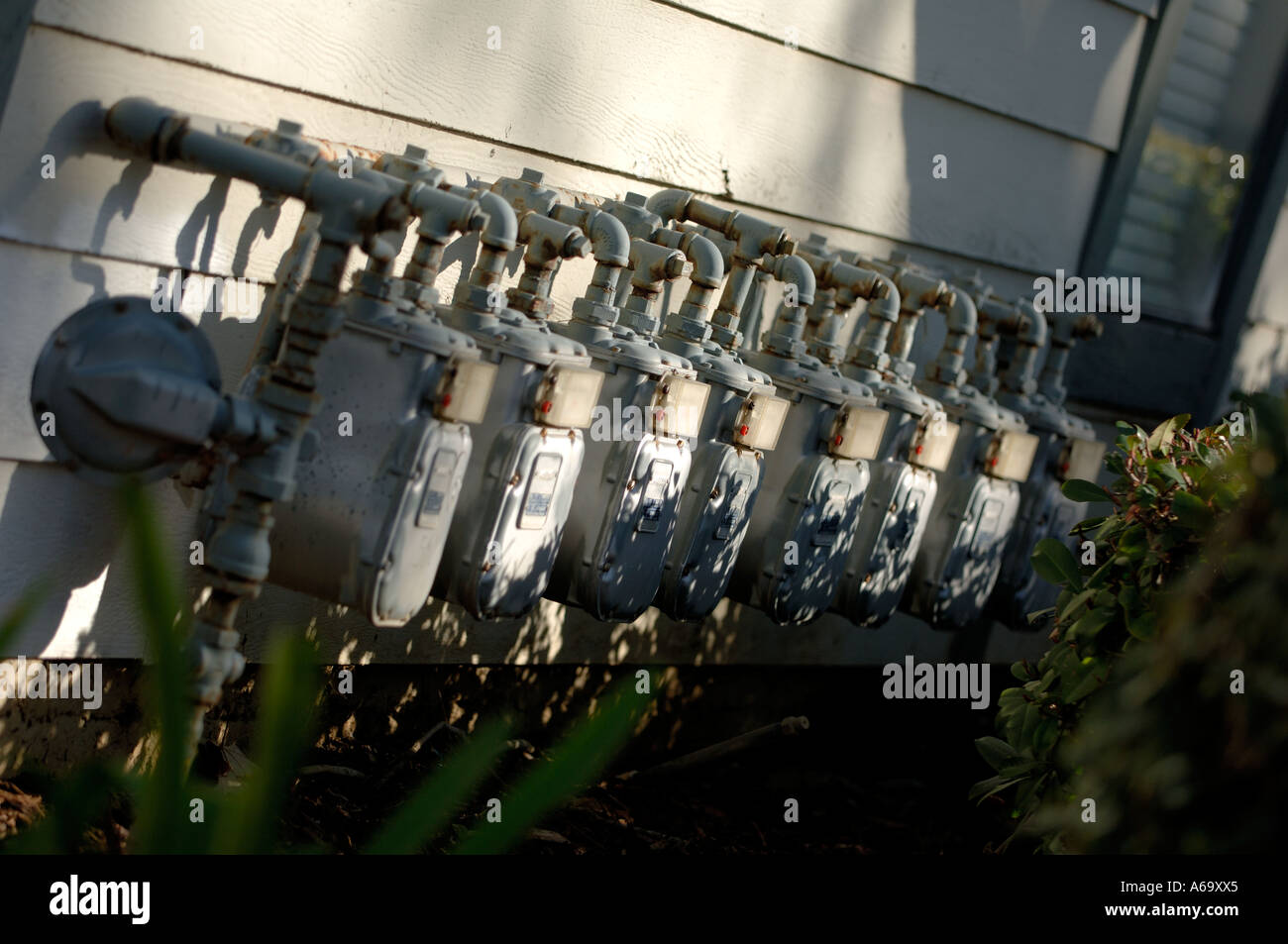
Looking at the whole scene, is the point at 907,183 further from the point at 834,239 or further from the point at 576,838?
the point at 576,838

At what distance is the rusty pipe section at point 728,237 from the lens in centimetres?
333

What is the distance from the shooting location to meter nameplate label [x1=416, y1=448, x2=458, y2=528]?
103 inches

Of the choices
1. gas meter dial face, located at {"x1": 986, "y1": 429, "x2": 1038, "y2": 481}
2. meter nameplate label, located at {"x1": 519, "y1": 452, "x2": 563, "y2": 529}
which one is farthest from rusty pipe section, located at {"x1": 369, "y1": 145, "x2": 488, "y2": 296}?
gas meter dial face, located at {"x1": 986, "y1": 429, "x2": 1038, "y2": 481}

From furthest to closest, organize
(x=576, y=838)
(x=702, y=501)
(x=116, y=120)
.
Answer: (x=576, y=838) < (x=702, y=501) < (x=116, y=120)

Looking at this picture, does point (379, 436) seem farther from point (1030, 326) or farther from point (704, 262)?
point (1030, 326)

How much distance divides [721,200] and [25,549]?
193cm

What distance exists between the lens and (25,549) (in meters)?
2.64

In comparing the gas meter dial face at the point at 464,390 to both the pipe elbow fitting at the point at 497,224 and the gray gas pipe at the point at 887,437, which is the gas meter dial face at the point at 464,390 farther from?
the gray gas pipe at the point at 887,437

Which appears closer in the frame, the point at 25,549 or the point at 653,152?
the point at 25,549

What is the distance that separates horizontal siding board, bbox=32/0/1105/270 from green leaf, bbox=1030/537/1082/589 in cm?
138

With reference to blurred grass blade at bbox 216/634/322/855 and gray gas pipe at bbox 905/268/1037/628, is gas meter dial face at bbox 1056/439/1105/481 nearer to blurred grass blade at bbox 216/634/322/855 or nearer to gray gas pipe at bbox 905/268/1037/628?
gray gas pipe at bbox 905/268/1037/628

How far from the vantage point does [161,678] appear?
1.11 m

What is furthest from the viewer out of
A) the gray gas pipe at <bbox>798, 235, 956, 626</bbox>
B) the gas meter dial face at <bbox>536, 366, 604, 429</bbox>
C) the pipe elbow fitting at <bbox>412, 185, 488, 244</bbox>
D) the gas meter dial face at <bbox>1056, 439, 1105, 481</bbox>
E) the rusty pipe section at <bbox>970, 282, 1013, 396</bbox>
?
the gas meter dial face at <bbox>1056, 439, 1105, 481</bbox>
